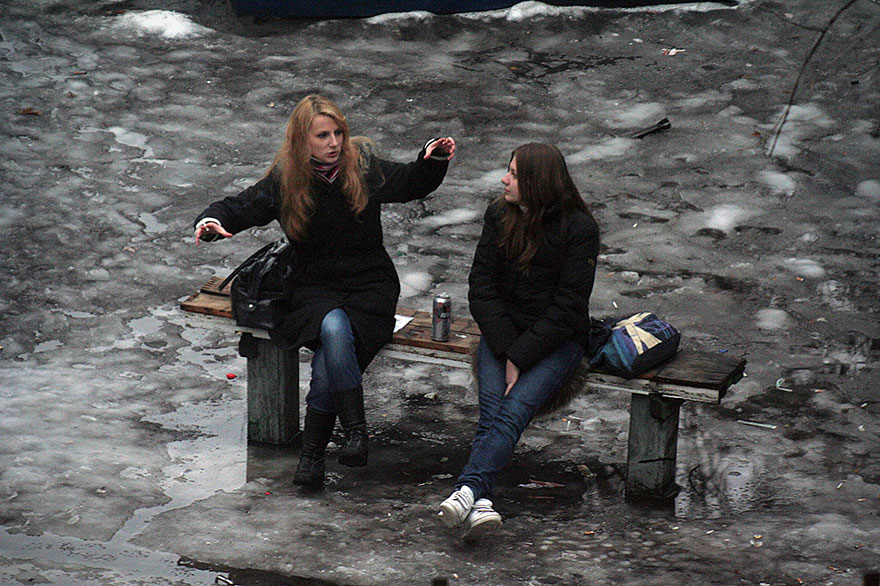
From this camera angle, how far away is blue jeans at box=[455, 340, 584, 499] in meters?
5.33

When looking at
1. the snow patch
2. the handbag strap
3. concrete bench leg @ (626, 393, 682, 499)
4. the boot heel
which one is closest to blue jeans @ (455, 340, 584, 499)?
concrete bench leg @ (626, 393, 682, 499)

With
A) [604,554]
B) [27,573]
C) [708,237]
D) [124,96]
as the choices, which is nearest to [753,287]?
[708,237]

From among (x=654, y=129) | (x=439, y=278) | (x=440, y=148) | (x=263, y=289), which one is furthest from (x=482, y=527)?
(x=654, y=129)

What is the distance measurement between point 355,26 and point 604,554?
9.16 m

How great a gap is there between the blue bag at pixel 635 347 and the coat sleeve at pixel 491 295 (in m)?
0.44

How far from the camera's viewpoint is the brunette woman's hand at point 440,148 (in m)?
5.98

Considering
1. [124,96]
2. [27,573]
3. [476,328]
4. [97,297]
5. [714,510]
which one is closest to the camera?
[27,573]

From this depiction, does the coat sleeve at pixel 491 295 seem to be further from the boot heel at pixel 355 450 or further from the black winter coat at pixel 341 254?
the boot heel at pixel 355 450

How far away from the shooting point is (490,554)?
16.7ft

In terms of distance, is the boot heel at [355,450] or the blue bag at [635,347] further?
the boot heel at [355,450]

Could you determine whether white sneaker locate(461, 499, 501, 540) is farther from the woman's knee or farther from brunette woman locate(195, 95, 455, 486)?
the woman's knee

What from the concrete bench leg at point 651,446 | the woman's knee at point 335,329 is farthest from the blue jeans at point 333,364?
the concrete bench leg at point 651,446

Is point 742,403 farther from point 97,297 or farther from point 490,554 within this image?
point 97,297

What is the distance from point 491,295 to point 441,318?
0.31m
